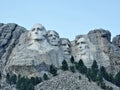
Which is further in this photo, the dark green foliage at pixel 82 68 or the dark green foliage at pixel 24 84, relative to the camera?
the dark green foliage at pixel 82 68

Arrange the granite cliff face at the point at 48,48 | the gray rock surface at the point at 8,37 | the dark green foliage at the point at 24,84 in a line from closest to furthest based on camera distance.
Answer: the dark green foliage at the point at 24,84, the granite cliff face at the point at 48,48, the gray rock surface at the point at 8,37

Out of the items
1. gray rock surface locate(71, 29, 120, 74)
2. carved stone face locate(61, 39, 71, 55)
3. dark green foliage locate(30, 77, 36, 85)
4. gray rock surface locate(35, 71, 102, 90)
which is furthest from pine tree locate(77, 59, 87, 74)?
dark green foliage locate(30, 77, 36, 85)

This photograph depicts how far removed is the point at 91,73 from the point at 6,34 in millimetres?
14139

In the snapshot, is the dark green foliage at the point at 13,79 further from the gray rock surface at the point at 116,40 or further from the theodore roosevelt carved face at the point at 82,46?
the gray rock surface at the point at 116,40

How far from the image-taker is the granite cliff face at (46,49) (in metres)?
67.8

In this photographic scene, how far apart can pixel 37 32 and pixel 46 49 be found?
8.62ft

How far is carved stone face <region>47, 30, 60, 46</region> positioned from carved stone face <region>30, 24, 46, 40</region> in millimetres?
1101

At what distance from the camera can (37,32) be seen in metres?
71.1

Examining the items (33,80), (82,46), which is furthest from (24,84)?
(82,46)

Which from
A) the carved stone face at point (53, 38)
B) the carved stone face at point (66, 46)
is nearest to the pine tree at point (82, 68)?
the carved stone face at point (66, 46)

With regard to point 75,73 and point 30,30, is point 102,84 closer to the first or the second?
point 75,73

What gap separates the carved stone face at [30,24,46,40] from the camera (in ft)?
232

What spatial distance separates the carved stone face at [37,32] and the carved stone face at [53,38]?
1.10 m

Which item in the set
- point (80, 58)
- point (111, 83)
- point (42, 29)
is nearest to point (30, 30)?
point (42, 29)
